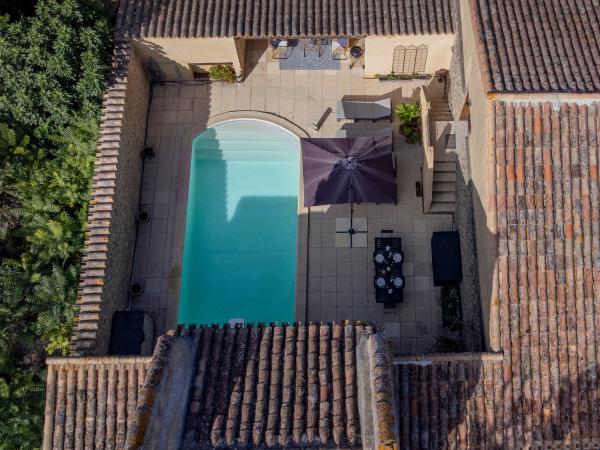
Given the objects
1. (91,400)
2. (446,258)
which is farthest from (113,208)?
(446,258)

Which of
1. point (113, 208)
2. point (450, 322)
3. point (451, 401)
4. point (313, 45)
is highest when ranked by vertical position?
point (313, 45)

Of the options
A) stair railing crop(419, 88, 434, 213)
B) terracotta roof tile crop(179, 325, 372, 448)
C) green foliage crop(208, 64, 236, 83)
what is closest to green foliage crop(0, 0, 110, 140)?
green foliage crop(208, 64, 236, 83)

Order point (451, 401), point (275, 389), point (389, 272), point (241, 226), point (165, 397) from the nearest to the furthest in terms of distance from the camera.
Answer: point (165, 397) → point (275, 389) → point (451, 401) → point (389, 272) → point (241, 226)

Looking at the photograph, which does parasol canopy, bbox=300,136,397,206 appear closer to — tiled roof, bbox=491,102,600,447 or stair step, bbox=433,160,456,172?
stair step, bbox=433,160,456,172

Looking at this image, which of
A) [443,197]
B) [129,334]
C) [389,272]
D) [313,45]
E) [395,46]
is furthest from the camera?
[313,45]

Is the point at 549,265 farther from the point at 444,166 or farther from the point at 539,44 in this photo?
the point at 539,44

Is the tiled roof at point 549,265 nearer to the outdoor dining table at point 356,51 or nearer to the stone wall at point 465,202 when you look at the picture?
the stone wall at point 465,202

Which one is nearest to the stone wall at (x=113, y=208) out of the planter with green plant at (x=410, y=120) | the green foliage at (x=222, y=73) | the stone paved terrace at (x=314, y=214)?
the stone paved terrace at (x=314, y=214)
